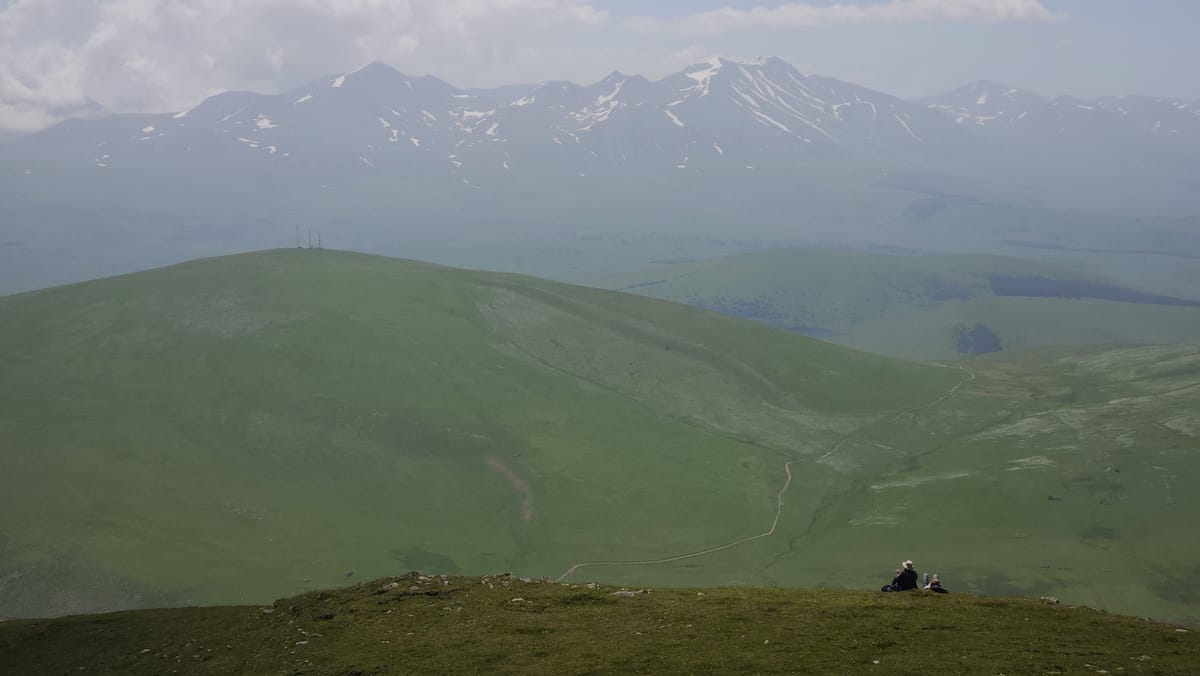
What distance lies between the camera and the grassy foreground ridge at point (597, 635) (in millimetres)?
32438

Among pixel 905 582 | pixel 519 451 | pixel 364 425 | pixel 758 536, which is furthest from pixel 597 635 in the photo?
pixel 364 425

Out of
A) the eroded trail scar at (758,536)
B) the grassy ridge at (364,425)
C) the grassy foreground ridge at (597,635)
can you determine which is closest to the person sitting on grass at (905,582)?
the grassy foreground ridge at (597,635)

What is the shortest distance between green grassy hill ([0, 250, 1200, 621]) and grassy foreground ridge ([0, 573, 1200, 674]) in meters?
53.0

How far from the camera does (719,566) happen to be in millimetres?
108375

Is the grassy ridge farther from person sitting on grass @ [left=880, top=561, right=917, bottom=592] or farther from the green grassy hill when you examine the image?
person sitting on grass @ [left=880, top=561, right=917, bottom=592]

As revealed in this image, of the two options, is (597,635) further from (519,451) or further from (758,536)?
(519,451)

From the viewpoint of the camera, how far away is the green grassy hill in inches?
4156

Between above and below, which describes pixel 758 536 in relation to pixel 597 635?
below

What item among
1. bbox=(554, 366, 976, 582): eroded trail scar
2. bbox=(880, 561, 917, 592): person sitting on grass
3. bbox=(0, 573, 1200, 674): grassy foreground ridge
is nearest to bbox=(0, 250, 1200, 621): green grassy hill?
bbox=(554, 366, 976, 582): eroded trail scar

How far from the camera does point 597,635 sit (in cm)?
3750

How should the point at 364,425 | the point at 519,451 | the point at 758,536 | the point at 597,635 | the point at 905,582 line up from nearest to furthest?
the point at 597,635, the point at 905,582, the point at 758,536, the point at 519,451, the point at 364,425

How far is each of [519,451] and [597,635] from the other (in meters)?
101

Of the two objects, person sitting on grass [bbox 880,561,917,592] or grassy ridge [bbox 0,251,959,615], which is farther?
grassy ridge [bbox 0,251,959,615]

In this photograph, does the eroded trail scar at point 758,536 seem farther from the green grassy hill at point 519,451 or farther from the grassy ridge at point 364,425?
the grassy ridge at point 364,425
